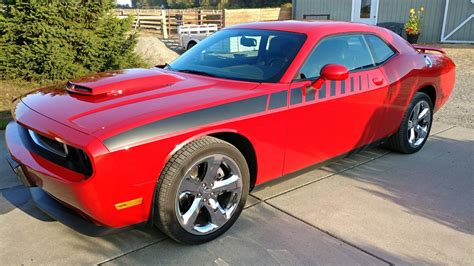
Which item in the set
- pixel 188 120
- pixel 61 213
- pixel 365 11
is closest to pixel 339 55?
pixel 188 120

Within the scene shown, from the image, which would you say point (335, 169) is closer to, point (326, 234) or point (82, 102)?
point (326, 234)

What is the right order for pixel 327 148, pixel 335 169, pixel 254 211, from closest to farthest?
1. pixel 254 211
2. pixel 327 148
3. pixel 335 169

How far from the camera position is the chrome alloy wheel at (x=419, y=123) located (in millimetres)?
4762

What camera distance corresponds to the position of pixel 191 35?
1396 centimetres

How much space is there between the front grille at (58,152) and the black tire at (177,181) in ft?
1.54

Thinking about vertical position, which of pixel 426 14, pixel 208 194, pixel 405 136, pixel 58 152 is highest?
pixel 426 14

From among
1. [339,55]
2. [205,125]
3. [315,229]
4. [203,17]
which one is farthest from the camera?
[203,17]

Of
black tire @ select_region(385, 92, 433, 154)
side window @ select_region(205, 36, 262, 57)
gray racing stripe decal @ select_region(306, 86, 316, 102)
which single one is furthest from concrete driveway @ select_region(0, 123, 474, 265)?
side window @ select_region(205, 36, 262, 57)

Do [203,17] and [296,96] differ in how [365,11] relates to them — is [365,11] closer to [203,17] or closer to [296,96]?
[203,17]

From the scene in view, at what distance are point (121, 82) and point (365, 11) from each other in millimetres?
16884

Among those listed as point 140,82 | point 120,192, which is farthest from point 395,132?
point 120,192

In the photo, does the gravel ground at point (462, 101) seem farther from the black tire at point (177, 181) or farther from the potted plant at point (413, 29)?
the black tire at point (177, 181)

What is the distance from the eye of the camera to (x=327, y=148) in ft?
12.1

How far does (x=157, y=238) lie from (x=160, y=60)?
7510 mm
